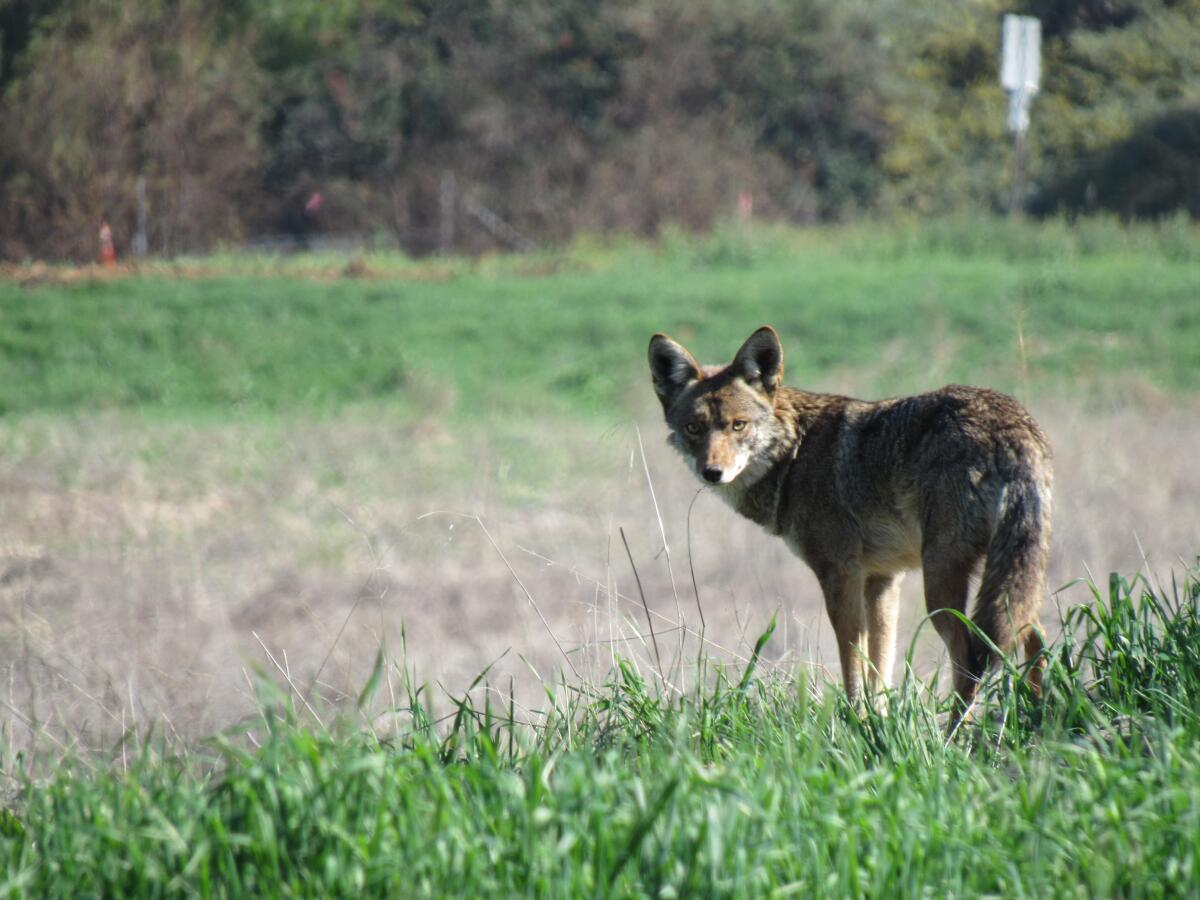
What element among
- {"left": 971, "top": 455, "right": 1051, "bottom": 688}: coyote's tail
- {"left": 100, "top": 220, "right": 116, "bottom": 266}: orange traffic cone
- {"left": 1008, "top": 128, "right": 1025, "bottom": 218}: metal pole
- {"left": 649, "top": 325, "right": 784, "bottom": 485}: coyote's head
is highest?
{"left": 1008, "top": 128, "right": 1025, "bottom": 218}: metal pole

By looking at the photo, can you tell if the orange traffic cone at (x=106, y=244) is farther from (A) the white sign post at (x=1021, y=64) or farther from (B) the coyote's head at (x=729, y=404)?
(A) the white sign post at (x=1021, y=64)

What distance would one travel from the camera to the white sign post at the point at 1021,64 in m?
15.3

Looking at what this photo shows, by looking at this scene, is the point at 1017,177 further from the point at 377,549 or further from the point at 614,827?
the point at 614,827

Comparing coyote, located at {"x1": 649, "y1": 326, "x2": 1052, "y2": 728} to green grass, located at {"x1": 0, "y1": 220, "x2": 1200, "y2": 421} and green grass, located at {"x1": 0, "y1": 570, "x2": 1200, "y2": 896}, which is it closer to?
green grass, located at {"x1": 0, "y1": 570, "x2": 1200, "y2": 896}

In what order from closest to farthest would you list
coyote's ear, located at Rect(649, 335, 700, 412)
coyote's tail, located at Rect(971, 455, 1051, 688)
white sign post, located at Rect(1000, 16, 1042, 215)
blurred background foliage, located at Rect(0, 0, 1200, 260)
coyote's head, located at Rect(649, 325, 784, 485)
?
coyote's tail, located at Rect(971, 455, 1051, 688) < coyote's head, located at Rect(649, 325, 784, 485) < coyote's ear, located at Rect(649, 335, 700, 412) < blurred background foliage, located at Rect(0, 0, 1200, 260) < white sign post, located at Rect(1000, 16, 1042, 215)

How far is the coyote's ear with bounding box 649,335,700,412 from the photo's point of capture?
498 cm

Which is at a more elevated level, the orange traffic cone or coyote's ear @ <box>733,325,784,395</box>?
the orange traffic cone

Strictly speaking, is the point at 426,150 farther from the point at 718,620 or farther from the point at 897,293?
the point at 718,620

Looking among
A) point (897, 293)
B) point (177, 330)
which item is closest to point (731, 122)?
point (897, 293)

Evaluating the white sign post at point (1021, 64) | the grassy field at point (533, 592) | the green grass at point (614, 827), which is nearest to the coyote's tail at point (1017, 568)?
the grassy field at point (533, 592)

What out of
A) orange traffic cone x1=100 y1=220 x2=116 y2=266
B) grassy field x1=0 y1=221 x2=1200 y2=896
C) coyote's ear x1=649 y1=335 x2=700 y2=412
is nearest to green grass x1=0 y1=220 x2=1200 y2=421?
grassy field x1=0 y1=221 x2=1200 y2=896

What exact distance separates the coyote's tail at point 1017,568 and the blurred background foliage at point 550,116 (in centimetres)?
784

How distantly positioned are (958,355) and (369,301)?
6.82 meters

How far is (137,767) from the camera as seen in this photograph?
9.80ft
